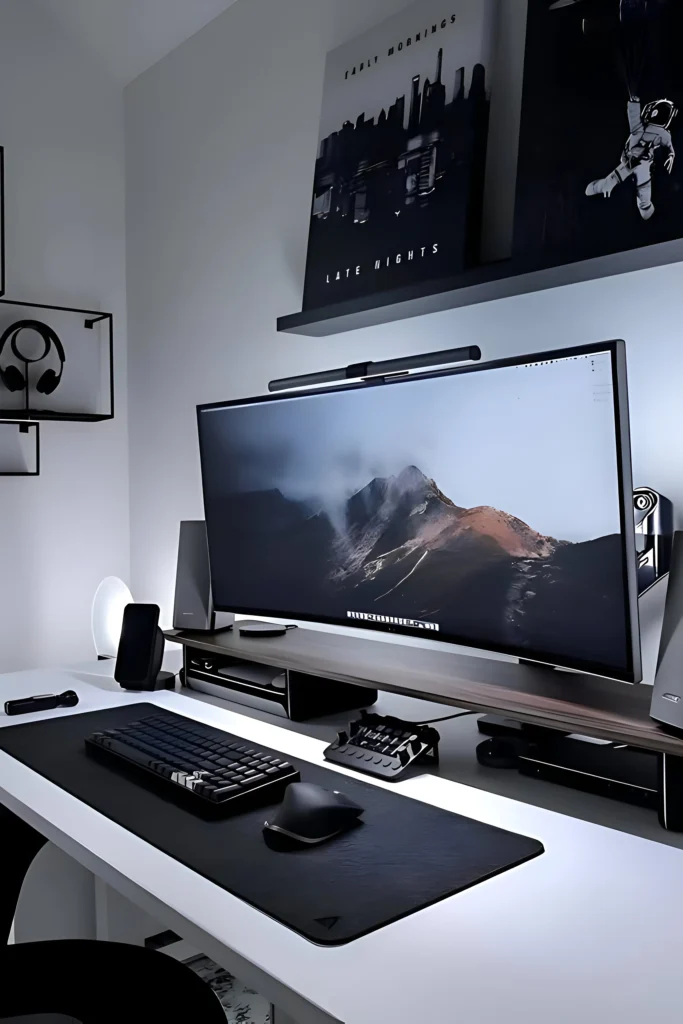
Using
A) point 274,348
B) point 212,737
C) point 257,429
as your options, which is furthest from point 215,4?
point 212,737

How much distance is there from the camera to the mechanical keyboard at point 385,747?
120cm

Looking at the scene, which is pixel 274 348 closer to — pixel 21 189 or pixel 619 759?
pixel 21 189

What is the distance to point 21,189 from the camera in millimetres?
2564

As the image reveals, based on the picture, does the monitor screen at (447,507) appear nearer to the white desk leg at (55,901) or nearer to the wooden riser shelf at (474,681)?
the wooden riser shelf at (474,681)

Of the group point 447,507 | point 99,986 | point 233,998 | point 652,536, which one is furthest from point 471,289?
point 233,998

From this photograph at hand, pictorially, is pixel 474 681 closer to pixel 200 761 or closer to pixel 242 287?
pixel 200 761

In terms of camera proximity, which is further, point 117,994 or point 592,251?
point 592,251

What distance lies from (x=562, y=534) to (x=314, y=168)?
1.19 meters

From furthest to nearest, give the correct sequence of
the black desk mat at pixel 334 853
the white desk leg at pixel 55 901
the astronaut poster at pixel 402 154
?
the white desk leg at pixel 55 901 → the astronaut poster at pixel 402 154 → the black desk mat at pixel 334 853

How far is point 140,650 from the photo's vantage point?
5.70 feet

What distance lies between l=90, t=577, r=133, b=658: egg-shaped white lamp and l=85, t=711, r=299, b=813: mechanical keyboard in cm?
68

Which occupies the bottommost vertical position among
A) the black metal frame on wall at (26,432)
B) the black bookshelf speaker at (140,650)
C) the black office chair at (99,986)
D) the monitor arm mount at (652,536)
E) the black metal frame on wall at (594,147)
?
the black office chair at (99,986)

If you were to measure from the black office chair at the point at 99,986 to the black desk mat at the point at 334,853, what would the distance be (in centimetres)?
17

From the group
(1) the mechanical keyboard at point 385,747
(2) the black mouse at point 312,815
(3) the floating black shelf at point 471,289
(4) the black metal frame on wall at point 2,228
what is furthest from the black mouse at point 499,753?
(4) the black metal frame on wall at point 2,228
